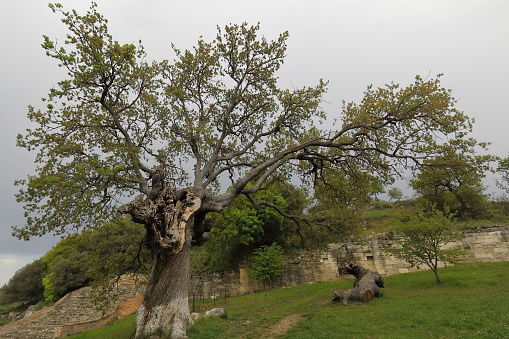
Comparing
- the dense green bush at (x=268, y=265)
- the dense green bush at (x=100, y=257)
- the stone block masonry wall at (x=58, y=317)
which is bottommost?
the stone block masonry wall at (x=58, y=317)

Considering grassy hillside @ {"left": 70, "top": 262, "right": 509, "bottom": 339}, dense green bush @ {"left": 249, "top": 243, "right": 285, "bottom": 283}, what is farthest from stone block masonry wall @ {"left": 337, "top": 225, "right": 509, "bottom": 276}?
grassy hillside @ {"left": 70, "top": 262, "right": 509, "bottom": 339}

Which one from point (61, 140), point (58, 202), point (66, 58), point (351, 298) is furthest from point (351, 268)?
point (66, 58)

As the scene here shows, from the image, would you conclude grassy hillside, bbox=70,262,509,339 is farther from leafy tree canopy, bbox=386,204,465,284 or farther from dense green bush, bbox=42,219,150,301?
dense green bush, bbox=42,219,150,301

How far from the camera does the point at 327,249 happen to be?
20438mm

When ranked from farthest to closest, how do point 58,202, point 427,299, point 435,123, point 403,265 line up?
point 403,265 → point 435,123 → point 427,299 → point 58,202

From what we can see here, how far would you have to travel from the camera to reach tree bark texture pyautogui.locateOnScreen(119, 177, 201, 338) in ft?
22.8

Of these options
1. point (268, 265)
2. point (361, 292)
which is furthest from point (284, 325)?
point (268, 265)

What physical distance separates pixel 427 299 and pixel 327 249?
34.9 feet

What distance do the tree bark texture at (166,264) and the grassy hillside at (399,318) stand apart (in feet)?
2.12

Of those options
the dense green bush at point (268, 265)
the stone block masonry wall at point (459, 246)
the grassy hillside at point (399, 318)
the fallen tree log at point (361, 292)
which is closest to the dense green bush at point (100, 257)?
the grassy hillside at point (399, 318)

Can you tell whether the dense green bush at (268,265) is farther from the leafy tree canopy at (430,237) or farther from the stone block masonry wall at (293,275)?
the leafy tree canopy at (430,237)

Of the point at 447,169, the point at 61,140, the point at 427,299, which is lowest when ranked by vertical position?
the point at 427,299

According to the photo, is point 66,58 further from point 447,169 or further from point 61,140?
point 447,169

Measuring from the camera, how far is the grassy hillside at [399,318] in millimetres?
6734
